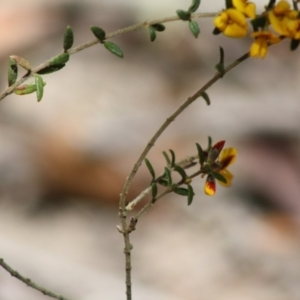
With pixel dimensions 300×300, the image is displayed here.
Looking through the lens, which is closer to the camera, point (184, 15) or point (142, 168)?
point (184, 15)

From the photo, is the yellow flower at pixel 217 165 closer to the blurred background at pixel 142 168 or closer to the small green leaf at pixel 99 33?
the small green leaf at pixel 99 33

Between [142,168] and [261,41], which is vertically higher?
[142,168]

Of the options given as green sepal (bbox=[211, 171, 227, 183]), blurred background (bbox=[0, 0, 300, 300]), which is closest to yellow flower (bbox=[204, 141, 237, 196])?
green sepal (bbox=[211, 171, 227, 183])

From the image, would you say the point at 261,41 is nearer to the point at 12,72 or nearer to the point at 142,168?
the point at 12,72

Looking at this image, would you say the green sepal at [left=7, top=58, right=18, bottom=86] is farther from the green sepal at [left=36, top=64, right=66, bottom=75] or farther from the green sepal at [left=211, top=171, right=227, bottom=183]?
the green sepal at [left=211, top=171, right=227, bottom=183]

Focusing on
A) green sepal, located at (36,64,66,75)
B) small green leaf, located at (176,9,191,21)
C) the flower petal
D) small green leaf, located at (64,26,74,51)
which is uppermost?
small green leaf, located at (176,9,191,21)

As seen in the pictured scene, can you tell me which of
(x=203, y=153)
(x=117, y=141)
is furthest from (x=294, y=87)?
(x=203, y=153)

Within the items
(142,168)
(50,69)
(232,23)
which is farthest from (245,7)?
(142,168)
